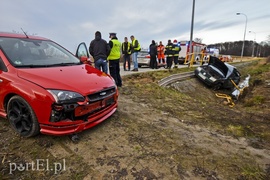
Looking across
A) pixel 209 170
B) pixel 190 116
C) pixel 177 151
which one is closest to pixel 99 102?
pixel 177 151

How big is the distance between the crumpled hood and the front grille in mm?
64

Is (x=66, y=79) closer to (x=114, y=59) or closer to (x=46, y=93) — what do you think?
(x=46, y=93)

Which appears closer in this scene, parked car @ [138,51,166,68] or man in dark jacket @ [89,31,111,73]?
man in dark jacket @ [89,31,111,73]

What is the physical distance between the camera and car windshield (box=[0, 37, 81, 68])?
3391mm

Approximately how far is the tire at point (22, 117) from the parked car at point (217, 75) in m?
8.52

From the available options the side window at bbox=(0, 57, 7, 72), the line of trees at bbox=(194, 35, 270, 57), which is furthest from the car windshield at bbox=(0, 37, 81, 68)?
the line of trees at bbox=(194, 35, 270, 57)

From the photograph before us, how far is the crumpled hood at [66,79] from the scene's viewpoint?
2928mm

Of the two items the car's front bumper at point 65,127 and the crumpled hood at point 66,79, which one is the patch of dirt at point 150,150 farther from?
the crumpled hood at point 66,79

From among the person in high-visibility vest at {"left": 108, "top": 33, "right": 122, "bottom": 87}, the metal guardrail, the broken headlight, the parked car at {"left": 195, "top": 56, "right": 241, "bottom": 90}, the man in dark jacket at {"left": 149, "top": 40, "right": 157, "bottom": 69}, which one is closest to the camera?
the broken headlight

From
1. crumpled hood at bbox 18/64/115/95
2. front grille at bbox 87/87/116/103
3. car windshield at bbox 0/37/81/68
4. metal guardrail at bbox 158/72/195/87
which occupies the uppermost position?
car windshield at bbox 0/37/81/68

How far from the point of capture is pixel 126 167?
2.63 m

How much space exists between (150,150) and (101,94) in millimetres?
1216


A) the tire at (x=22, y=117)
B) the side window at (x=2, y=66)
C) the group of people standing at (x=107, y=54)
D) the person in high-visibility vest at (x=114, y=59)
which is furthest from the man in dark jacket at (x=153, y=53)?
the tire at (x=22, y=117)

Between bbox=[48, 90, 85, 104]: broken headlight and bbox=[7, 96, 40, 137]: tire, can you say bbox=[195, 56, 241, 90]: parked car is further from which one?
bbox=[7, 96, 40, 137]: tire
